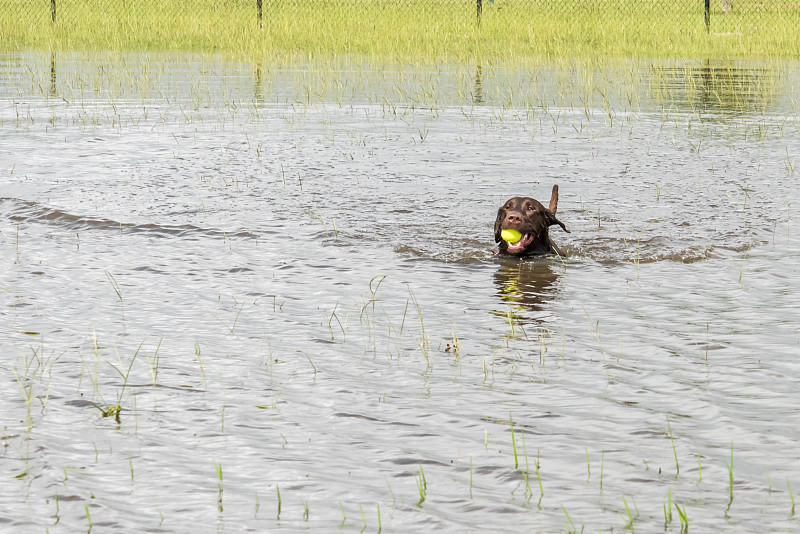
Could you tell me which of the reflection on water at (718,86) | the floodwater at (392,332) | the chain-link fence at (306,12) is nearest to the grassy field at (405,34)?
the chain-link fence at (306,12)

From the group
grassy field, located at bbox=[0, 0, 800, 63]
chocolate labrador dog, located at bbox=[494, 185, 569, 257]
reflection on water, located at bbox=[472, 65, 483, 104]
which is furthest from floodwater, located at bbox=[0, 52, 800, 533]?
grassy field, located at bbox=[0, 0, 800, 63]

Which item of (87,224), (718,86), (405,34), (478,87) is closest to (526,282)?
(87,224)

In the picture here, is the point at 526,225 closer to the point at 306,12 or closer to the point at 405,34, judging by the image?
the point at 405,34

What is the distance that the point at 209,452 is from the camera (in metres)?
4.22

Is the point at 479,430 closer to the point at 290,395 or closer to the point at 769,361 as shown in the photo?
the point at 290,395

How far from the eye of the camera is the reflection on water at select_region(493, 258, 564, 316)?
6.75 metres

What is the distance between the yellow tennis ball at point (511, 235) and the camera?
25.7 ft

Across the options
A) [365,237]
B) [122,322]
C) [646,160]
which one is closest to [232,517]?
[122,322]

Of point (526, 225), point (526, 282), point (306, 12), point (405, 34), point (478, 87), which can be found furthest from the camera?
point (306, 12)

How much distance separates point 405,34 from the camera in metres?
24.2

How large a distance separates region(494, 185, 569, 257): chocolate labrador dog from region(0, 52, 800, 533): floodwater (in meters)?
0.14

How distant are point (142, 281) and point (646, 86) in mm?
12699

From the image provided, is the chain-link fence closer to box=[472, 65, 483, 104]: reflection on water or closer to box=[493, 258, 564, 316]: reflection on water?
box=[472, 65, 483, 104]: reflection on water

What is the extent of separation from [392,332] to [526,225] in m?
2.23
